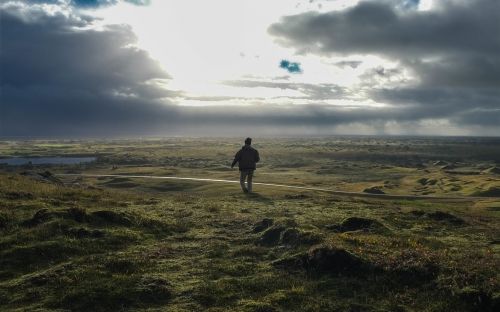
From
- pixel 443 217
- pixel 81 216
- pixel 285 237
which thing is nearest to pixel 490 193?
pixel 443 217

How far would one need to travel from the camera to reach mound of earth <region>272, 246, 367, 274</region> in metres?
13.3

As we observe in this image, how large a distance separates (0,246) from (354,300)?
12116 mm

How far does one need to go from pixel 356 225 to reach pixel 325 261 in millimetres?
6685

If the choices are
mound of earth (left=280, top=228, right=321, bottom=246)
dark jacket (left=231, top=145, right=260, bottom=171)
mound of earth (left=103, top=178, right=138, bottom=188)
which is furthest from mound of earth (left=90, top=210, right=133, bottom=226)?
mound of earth (left=103, top=178, right=138, bottom=188)

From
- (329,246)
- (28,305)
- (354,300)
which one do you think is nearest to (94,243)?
(28,305)

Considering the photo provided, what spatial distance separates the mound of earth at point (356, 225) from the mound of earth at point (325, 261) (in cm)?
542

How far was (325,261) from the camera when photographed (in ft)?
44.8

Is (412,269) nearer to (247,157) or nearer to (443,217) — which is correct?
(443,217)

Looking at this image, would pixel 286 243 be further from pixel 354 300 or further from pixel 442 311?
pixel 442 311

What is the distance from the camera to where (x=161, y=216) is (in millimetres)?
22250

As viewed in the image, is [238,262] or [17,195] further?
[17,195]

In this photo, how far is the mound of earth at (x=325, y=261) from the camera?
13.3m

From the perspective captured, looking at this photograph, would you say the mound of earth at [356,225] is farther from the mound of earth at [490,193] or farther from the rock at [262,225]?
the mound of earth at [490,193]

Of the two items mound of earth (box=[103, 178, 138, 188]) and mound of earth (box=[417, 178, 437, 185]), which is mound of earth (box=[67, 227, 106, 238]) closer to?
mound of earth (box=[103, 178, 138, 188])
